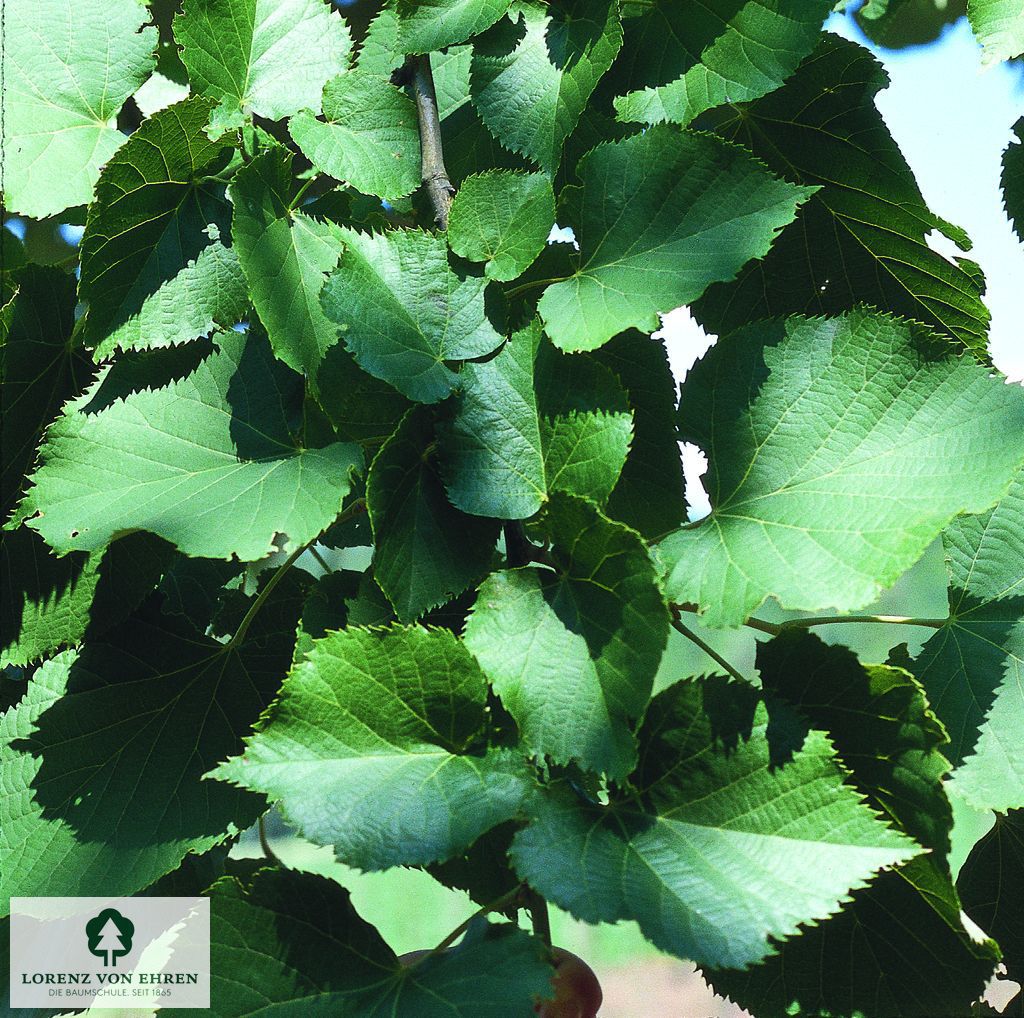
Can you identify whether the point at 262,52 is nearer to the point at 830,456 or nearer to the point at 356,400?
the point at 356,400

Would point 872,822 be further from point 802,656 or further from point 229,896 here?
point 229,896

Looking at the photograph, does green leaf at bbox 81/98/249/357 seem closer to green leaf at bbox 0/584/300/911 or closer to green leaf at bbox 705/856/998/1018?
green leaf at bbox 0/584/300/911

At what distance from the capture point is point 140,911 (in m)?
0.41

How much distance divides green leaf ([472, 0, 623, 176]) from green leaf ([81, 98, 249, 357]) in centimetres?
12

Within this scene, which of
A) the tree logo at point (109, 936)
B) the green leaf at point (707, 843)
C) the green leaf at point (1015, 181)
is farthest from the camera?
the green leaf at point (1015, 181)

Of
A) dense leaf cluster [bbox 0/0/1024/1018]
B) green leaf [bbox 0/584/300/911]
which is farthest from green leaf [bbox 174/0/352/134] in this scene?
green leaf [bbox 0/584/300/911]

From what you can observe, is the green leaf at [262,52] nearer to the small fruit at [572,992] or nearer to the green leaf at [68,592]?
the green leaf at [68,592]

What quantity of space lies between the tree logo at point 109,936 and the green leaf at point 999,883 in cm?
35

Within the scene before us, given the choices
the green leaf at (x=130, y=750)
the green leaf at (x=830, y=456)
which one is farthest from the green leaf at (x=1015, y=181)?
the green leaf at (x=130, y=750)

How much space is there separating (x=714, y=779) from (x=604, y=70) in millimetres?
283

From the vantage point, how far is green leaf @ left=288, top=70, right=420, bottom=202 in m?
0.42

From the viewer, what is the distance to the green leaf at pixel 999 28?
441 millimetres

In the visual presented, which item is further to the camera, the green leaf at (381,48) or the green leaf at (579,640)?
the green leaf at (381,48)

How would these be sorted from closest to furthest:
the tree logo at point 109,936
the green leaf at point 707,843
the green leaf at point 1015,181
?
the green leaf at point 707,843, the tree logo at point 109,936, the green leaf at point 1015,181
